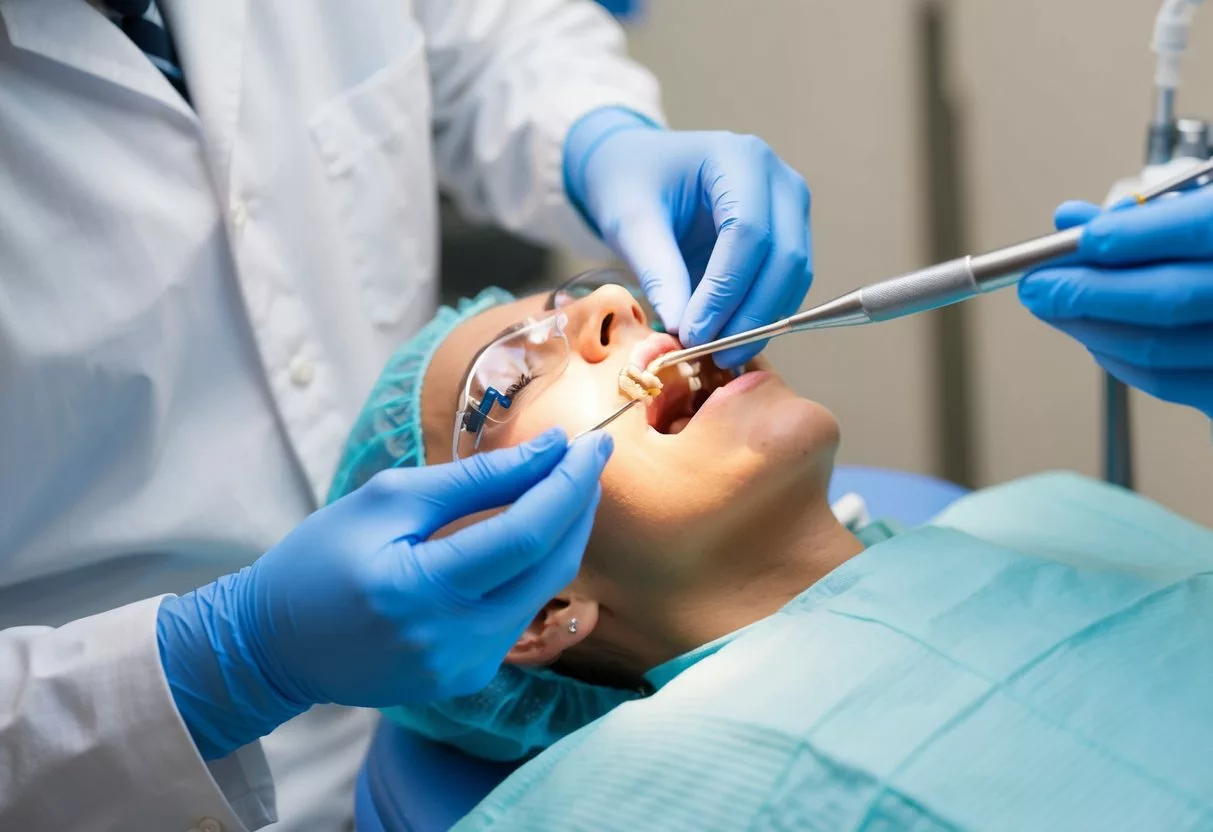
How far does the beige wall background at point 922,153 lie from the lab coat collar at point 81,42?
1.47 m

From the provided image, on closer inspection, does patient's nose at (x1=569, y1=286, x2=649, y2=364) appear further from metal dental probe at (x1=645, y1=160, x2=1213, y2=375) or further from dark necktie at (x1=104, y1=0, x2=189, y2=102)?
dark necktie at (x1=104, y1=0, x2=189, y2=102)

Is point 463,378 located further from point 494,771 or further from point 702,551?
point 494,771

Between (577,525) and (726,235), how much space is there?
0.45 m

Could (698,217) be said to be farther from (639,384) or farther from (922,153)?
(922,153)

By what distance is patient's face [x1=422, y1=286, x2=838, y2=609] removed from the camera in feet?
3.92

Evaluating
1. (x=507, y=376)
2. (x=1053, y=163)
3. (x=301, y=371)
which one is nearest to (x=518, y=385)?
(x=507, y=376)

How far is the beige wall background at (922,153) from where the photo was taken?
2.09m

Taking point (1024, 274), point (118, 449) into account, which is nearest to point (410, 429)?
point (118, 449)

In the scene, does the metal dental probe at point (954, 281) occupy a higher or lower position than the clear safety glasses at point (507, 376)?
higher

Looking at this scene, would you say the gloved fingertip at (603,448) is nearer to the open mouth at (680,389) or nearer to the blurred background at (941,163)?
the open mouth at (680,389)

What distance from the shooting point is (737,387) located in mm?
1269

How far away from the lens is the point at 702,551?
1.23m

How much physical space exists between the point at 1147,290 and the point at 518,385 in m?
0.68

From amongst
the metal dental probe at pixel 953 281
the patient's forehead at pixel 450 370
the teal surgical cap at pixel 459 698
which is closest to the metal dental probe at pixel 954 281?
the metal dental probe at pixel 953 281
